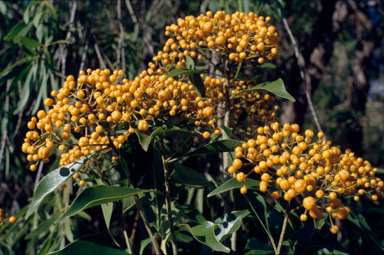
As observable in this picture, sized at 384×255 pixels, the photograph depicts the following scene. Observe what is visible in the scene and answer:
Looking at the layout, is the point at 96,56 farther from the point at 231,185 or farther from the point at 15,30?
the point at 231,185

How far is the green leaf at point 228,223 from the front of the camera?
0.76 metres

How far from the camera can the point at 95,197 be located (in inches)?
26.0

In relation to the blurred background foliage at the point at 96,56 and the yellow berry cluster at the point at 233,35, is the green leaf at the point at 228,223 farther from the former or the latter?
the blurred background foliage at the point at 96,56

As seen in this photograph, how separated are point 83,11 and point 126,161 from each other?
8.18 feet

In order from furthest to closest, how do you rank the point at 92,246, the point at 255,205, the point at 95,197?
the point at 255,205
the point at 92,246
the point at 95,197

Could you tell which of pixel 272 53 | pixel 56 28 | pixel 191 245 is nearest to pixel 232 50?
pixel 272 53

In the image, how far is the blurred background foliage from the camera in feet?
5.34

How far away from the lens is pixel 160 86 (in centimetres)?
76

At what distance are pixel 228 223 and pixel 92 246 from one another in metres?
0.40

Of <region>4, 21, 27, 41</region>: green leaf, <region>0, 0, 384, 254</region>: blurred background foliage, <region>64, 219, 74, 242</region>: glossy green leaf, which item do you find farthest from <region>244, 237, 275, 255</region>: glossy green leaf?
<region>4, 21, 27, 41</region>: green leaf

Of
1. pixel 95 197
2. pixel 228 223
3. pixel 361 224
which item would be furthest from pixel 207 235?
pixel 361 224

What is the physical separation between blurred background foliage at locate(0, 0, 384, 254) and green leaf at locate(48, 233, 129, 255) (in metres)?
0.64

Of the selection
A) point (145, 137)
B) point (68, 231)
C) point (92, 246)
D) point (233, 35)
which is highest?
point (233, 35)

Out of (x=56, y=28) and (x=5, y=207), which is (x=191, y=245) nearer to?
(x=56, y=28)
